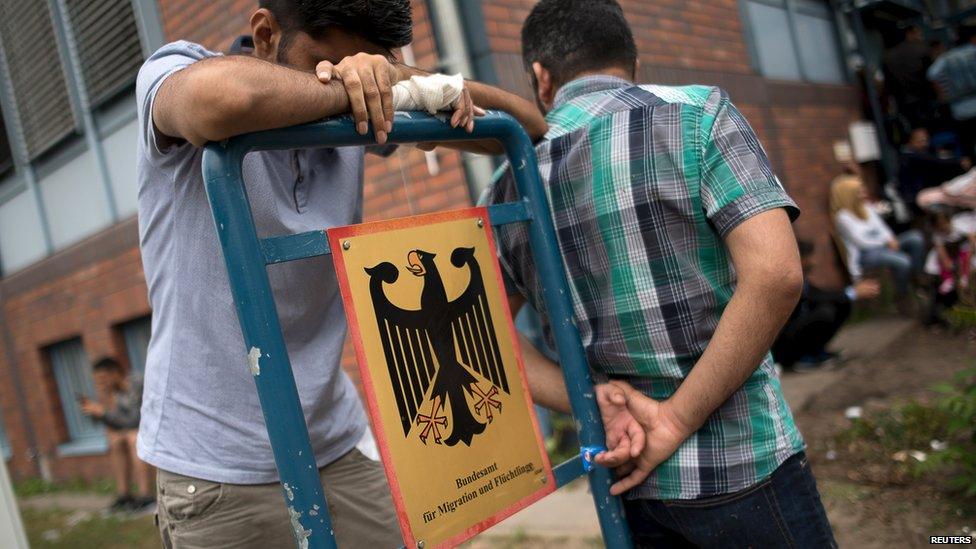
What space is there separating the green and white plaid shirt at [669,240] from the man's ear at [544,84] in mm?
195

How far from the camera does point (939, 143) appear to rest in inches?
341

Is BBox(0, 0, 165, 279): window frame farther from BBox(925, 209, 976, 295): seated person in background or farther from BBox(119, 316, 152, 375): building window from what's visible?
BBox(925, 209, 976, 295): seated person in background

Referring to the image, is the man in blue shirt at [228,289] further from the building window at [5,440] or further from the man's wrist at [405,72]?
the building window at [5,440]

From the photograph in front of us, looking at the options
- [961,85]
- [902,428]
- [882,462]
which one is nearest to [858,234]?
[961,85]

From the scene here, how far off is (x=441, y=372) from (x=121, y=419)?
19.7 feet

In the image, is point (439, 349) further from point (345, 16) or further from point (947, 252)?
point (947, 252)

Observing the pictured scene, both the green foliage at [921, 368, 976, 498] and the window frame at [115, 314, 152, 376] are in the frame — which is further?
the window frame at [115, 314, 152, 376]

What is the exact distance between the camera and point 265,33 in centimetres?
140

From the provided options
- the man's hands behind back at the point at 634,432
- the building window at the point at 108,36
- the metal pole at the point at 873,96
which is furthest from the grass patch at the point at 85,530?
→ the metal pole at the point at 873,96

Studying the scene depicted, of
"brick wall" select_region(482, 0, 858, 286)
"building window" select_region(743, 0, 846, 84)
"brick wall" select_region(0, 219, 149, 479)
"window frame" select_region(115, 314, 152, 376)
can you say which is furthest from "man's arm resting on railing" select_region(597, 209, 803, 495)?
"building window" select_region(743, 0, 846, 84)

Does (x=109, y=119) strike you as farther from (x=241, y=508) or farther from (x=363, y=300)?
(x=363, y=300)

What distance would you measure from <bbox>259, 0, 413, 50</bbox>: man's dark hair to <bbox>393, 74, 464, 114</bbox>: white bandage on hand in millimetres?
118

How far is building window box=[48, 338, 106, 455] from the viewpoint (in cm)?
678

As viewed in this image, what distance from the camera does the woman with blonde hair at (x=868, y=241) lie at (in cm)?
727
